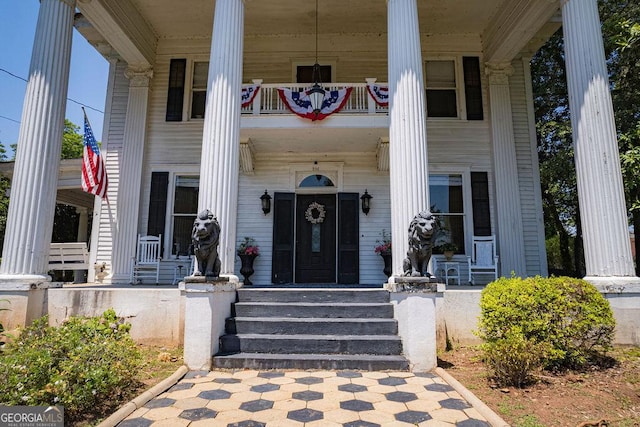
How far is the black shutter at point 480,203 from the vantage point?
345 inches

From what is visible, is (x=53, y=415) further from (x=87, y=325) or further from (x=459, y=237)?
(x=459, y=237)

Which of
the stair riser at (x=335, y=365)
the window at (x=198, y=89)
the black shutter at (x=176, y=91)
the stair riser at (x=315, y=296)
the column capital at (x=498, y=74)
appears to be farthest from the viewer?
the window at (x=198, y=89)

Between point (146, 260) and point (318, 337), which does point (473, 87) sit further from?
point (146, 260)

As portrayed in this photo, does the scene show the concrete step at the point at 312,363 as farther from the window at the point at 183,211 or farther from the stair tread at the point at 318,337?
the window at the point at 183,211

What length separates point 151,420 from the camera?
2.90 meters

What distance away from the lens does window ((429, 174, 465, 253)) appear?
8.90 m

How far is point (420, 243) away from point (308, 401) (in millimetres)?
2211

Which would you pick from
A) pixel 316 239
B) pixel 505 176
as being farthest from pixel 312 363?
pixel 505 176

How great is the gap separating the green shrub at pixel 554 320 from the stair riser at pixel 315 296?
1507 millimetres

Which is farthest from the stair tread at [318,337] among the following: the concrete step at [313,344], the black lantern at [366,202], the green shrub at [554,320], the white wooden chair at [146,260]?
the white wooden chair at [146,260]

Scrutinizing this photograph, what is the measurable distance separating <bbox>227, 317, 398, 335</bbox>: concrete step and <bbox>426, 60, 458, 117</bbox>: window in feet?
20.6

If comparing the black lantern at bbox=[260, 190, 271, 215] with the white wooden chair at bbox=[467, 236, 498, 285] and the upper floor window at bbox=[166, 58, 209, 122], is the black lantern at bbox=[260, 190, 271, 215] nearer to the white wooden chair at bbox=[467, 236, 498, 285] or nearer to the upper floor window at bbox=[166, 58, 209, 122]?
the upper floor window at bbox=[166, 58, 209, 122]

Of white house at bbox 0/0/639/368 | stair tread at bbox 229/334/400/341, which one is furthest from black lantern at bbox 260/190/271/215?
stair tread at bbox 229/334/400/341

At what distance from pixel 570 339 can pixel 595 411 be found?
1.16 meters
